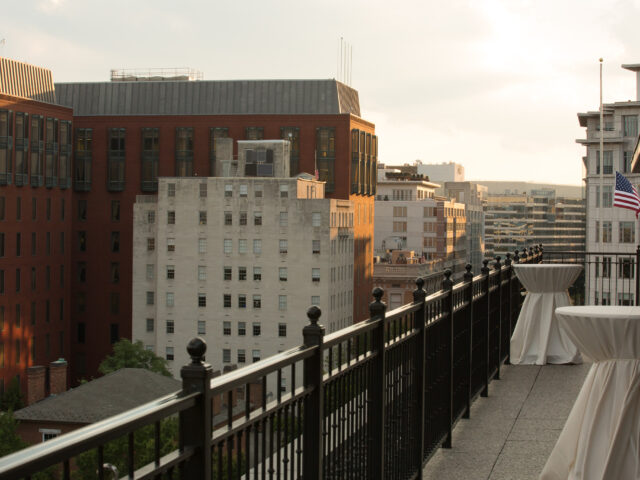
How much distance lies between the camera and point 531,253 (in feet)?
54.5

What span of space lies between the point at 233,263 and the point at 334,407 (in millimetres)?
87605

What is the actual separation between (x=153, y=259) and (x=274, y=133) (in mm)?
17230

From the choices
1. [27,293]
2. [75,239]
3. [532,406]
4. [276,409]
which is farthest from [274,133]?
[276,409]

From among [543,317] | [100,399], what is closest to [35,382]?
[100,399]

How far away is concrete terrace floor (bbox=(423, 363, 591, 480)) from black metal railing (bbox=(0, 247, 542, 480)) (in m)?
0.21

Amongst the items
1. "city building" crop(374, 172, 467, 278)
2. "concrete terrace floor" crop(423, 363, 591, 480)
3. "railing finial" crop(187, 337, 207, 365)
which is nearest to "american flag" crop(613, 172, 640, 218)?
"concrete terrace floor" crop(423, 363, 591, 480)

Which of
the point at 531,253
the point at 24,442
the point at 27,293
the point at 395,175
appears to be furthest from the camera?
the point at 395,175

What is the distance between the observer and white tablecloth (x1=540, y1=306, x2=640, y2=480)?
640cm

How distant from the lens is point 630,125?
79750 mm

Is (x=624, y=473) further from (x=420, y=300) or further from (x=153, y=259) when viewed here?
(x=153, y=259)

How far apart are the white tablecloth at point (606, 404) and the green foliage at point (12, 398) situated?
2751 inches

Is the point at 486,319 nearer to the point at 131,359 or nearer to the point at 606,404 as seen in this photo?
the point at 606,404

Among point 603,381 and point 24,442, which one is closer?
point 603,381

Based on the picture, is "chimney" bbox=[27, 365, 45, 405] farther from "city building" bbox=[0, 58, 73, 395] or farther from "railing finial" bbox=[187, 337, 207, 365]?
"railing finial" bbox=[187, 337, 207, 365]
